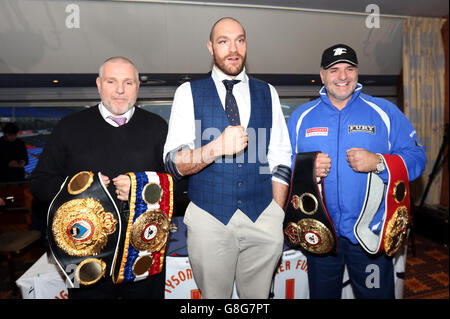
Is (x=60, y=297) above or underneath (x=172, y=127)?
underneath

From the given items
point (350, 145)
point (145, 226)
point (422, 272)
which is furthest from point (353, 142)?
point (422, 272)

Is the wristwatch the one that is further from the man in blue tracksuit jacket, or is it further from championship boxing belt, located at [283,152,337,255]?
championship boxing belt, located at [283,152,337,255]

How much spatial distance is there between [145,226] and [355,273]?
3.53 feet

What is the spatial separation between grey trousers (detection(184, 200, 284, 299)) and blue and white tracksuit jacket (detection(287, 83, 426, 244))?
33 centimetres

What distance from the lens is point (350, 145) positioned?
1.23m

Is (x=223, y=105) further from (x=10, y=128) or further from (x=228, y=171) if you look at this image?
(x=10, y=128)

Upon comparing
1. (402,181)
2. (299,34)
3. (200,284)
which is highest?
(299,34)

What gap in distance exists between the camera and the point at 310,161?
1215 millimetres

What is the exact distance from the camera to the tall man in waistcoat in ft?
3.53

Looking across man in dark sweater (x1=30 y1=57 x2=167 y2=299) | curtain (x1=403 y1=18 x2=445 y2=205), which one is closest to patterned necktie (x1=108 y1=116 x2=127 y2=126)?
man in dark sweater (x1=30 y1=57 x2=167 y2=299)

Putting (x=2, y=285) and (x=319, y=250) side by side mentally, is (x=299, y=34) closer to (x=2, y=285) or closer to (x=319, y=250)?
(x=319, y=250)

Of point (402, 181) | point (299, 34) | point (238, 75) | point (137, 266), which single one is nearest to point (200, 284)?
point (137, 266)

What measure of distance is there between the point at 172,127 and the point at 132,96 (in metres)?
0.24

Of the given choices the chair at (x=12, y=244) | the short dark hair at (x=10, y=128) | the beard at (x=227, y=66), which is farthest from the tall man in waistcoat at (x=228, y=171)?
the chair at (x=12, y=244)
